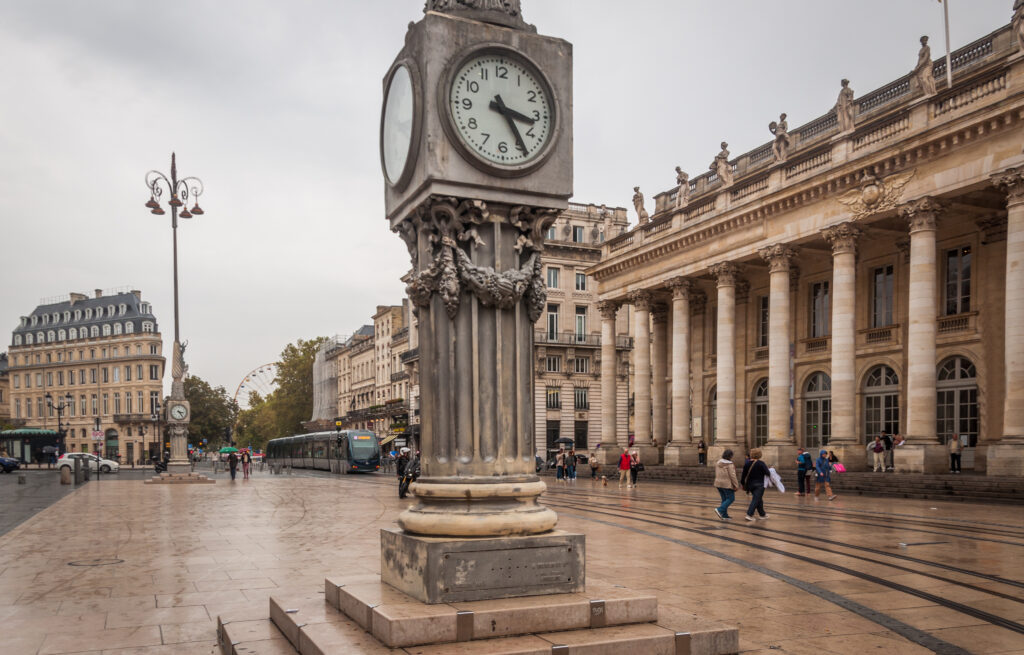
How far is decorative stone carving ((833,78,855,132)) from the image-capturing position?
31.7 meters

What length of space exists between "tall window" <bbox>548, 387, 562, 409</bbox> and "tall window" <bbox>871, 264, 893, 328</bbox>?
A: 114 ft

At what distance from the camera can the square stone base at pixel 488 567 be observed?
5.40 metres

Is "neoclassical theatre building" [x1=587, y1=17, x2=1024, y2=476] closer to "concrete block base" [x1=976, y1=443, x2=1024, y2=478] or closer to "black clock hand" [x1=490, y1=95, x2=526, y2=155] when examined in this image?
"concrete block base" [x1=976, y1=443, x2=1024, y2=478]

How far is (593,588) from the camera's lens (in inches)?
230

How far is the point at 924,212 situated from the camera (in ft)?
93.6

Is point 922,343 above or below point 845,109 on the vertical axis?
below

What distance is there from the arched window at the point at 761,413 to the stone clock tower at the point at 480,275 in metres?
37.2

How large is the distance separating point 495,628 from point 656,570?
5708 millimetres

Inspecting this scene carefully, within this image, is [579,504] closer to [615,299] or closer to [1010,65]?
[1010,65]

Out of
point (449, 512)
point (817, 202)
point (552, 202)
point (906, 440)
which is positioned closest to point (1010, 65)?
point (817, 202)

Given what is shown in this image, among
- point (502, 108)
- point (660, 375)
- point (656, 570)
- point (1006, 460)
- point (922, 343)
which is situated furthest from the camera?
point (660, 375)

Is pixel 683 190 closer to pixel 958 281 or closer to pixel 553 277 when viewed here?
pixel 958 281

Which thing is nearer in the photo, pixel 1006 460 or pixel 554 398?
pixel 1006 460

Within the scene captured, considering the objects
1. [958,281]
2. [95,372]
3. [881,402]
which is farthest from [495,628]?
[95,372]
